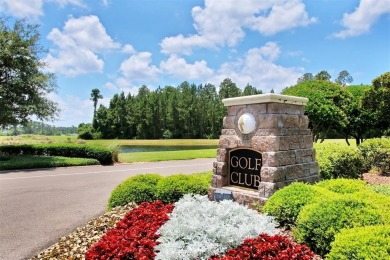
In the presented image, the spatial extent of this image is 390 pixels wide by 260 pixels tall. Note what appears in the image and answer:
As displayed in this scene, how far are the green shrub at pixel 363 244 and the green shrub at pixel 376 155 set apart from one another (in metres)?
9.41

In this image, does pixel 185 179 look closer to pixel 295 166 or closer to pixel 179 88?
pixel 295 166

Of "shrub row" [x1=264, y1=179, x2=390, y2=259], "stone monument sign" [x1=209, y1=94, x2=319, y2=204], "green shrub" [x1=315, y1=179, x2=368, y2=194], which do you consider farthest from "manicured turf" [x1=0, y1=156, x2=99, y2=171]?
"shrub row" [x1=264, y1=179, x2=390, y2=259]

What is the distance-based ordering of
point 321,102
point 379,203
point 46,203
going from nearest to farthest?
1. point 379,203
2. point 46,203
3. point 321,102

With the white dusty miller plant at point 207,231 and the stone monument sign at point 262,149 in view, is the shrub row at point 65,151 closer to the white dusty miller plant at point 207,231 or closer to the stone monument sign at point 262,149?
the stone monument sign at point 262,149

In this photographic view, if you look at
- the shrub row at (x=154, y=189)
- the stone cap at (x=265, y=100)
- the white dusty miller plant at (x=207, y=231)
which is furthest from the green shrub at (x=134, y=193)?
the stone cap at (x=265, y=100)

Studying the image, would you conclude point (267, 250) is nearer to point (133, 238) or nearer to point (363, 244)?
point (363, 244)

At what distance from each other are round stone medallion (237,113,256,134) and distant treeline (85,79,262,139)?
5286 centimetres

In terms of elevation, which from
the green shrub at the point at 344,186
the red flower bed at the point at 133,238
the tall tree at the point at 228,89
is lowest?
the red flower bed at the point at 133,238

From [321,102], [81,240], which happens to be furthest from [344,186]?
[321,102]

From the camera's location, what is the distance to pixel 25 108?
17.3 metres

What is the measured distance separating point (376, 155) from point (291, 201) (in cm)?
867

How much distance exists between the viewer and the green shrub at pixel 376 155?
11.1 m

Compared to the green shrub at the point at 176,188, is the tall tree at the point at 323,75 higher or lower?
higher

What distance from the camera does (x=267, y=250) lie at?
3248mm
